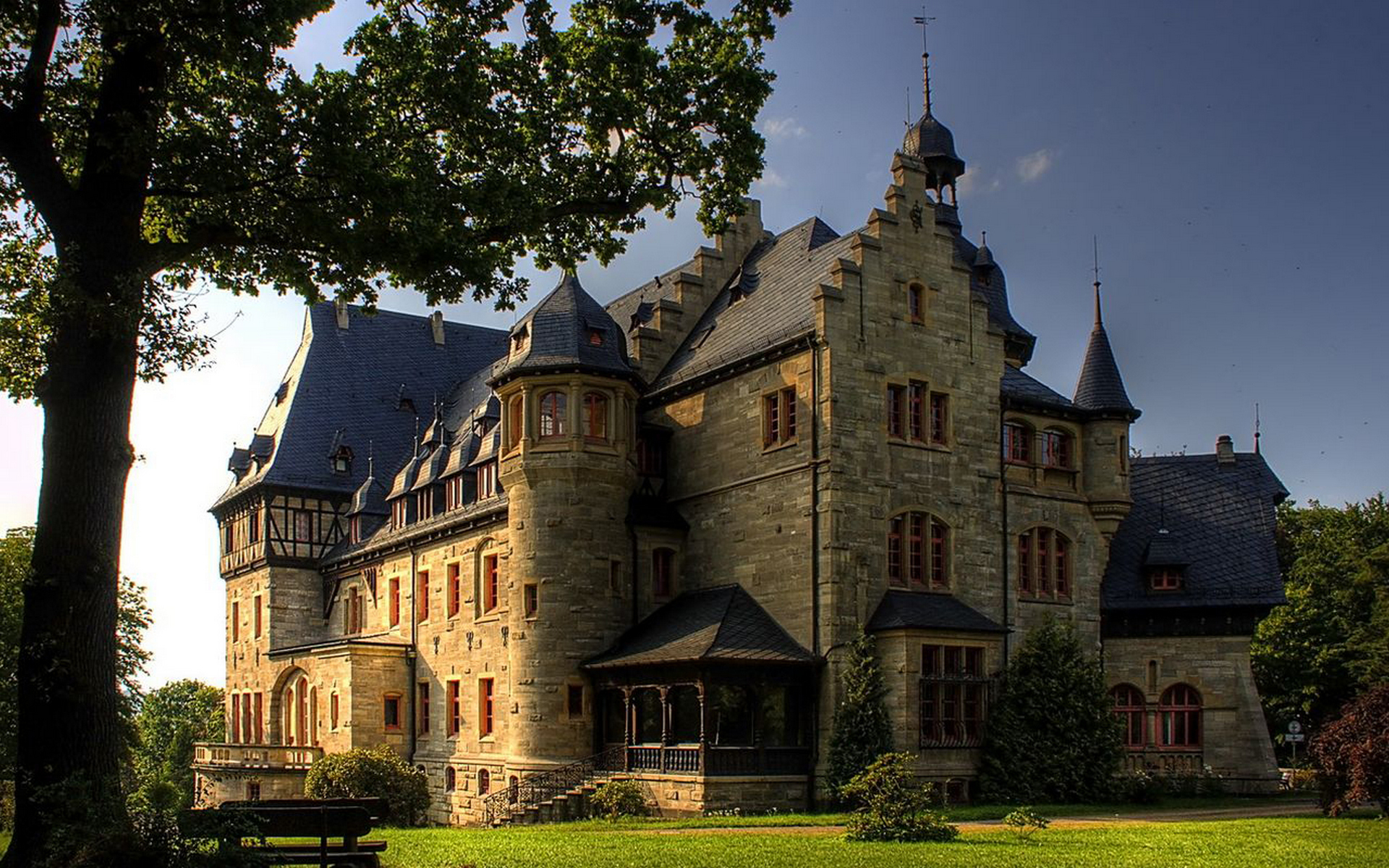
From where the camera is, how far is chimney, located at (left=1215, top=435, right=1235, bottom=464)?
44.2 meters

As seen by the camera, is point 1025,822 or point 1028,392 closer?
point 1025,822

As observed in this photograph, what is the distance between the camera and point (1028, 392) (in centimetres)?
3862

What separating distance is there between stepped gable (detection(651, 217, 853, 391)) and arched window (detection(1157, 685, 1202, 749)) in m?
15.1

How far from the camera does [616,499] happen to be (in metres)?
38.2

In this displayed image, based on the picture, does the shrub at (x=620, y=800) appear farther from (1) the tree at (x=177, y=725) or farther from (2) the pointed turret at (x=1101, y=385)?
(1) the tree at (x=177, y=725)

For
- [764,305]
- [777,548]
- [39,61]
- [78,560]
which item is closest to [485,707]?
[777,548]

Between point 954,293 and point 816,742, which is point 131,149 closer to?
point 816,742

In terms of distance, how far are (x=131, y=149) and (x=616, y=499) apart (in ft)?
73.3

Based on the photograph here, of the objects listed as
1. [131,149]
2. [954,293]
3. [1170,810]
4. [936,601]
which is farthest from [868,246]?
[131,149]

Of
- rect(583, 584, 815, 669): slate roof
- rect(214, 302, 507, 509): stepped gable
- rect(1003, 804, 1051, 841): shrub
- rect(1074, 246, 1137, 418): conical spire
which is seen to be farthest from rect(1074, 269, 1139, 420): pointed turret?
rect(214, 302, 507, 509): stepped gable

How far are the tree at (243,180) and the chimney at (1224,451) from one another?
27750 millimetres

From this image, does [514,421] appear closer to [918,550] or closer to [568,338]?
[568,338]

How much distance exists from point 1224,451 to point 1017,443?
33.4 ft

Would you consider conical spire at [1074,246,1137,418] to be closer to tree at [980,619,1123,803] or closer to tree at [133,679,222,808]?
tree at [980,619,1123,803]
